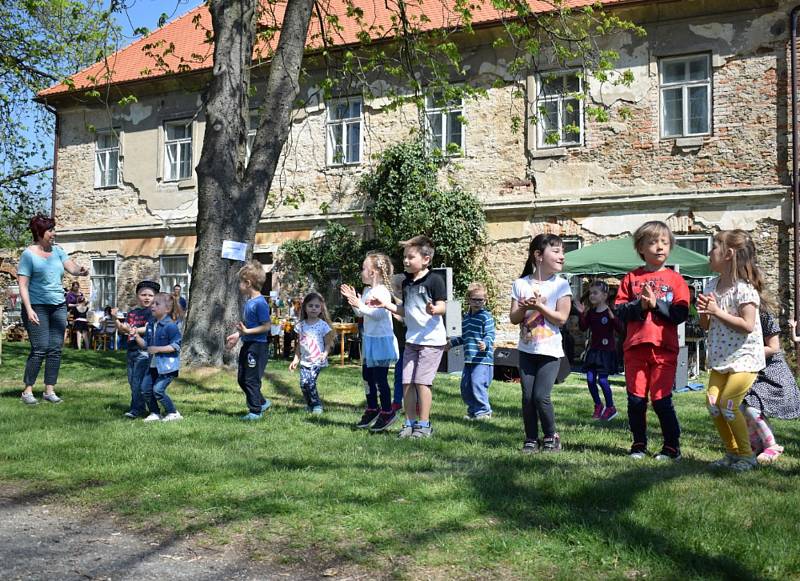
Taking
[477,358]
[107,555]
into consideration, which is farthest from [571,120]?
[107,555]

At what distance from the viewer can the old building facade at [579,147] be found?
48.2 feet

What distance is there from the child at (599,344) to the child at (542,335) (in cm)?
262

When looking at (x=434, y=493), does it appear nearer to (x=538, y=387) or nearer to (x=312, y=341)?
Result: (x=538, y=387)

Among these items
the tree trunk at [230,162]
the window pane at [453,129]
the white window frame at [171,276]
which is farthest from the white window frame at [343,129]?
the tree trunk at [230,162]

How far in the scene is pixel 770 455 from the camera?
545 centimetres

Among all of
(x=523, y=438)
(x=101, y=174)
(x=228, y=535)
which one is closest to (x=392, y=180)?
(x=101, y=174)

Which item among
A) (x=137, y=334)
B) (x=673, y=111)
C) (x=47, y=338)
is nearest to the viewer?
(x=137, y=334)

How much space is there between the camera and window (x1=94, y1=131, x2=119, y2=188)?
73.4ft

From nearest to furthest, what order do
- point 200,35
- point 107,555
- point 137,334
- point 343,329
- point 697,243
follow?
1. point 107,555
2. point 137,334
3. point 343,329
4. point 697,243
5. point 200,35

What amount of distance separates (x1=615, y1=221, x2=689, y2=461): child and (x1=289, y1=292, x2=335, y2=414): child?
10.8 feet

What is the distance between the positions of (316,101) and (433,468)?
51.1ft

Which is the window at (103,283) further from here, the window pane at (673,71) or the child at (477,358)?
the child at (477,358)

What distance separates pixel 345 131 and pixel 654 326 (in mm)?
14705

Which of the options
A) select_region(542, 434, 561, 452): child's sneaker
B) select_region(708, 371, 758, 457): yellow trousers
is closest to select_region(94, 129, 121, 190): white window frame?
select_region(542, 434, 561, 452): child's sneaker
